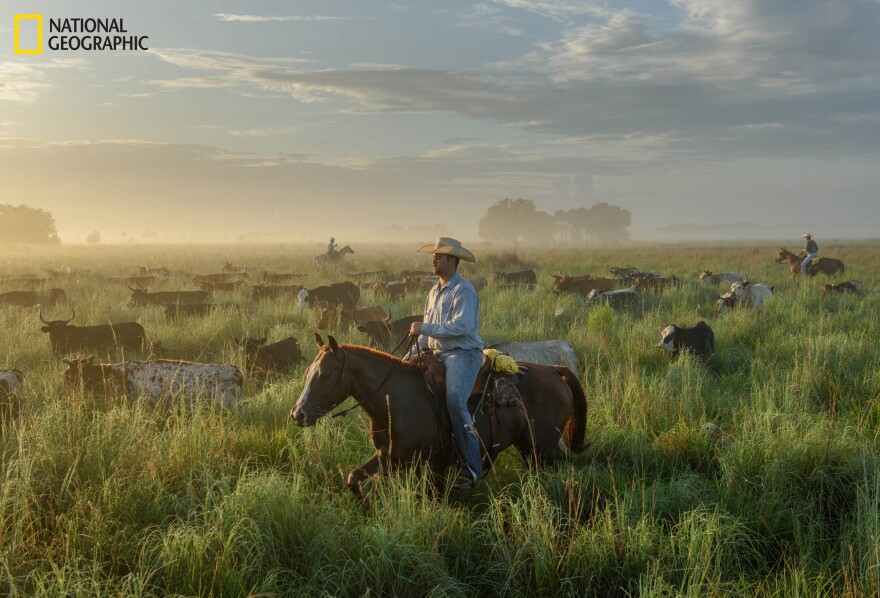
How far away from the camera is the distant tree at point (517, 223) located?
168125 millimetres

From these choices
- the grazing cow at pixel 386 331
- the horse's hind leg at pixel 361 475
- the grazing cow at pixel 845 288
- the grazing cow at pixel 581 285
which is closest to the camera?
the horse's hind leg at pixel 361 475

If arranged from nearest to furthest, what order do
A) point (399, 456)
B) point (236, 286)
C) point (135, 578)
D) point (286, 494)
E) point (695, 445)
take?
point (135, 578), point (286, 494), point (399, 456), point (695, 445), point (236, 286)

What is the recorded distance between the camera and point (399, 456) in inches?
195

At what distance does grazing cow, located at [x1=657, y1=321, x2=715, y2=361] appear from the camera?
10398 millimetres

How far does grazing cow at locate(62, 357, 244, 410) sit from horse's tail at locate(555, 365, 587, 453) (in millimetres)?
4010

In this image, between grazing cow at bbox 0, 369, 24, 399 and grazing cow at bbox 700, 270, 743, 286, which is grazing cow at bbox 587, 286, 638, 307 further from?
grazing cow at bbox 0, 369, 24, 399

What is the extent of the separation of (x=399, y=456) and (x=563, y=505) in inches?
58.1

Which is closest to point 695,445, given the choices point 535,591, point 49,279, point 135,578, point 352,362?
point 535,591

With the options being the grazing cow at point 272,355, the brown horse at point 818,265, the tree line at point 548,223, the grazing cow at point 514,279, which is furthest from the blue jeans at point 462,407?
the tree line at point 548,223

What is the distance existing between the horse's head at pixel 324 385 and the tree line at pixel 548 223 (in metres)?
153

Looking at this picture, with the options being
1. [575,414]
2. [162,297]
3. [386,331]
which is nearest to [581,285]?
[386,331]

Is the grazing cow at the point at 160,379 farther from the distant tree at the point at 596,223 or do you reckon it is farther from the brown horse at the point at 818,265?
the distant tree at the point at 596,223

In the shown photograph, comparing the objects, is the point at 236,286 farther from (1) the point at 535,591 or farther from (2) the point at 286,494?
(1) the point at 535,591

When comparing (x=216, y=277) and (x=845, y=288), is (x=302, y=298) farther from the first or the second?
(x=845, y=288)
